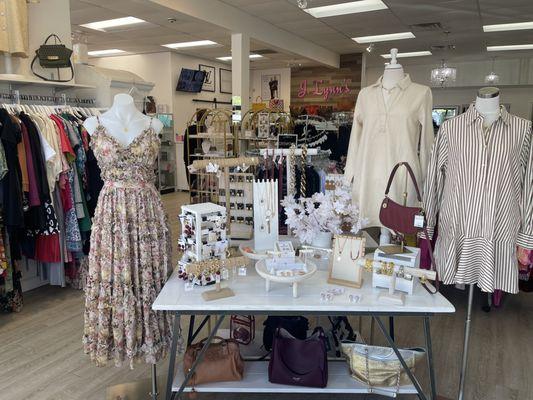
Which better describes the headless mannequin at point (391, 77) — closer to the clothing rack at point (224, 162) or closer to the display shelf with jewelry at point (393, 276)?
the clothing rack at point (224, 162)

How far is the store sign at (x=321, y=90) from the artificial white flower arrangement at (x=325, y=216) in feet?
30.3

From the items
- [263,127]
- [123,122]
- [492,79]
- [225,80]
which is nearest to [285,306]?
[123,122]

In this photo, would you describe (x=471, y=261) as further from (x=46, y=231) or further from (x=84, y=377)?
(x=46, y=231)

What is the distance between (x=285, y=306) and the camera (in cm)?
166

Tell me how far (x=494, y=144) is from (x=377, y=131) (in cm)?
68

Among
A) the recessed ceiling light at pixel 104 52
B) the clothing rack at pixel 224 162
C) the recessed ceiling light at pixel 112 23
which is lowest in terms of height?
the clothing rack at pixel 224 162

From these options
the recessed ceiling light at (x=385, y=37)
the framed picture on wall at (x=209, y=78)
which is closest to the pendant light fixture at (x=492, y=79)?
the recessed ceiling light at (x=385, y=37)

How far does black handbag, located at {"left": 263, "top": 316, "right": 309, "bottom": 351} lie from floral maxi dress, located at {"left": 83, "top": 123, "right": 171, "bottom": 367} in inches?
24.3

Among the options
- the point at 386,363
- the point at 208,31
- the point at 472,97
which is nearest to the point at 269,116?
the point at 208,31

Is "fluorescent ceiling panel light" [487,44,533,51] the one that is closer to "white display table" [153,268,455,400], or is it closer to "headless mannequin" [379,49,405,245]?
"headless mannequin" [379,49,405,245]

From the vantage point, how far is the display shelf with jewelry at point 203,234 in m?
1.92

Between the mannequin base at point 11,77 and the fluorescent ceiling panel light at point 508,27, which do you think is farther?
the fluorescent ceiling panel light at point 508,27

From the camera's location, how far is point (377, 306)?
1660 millimetres

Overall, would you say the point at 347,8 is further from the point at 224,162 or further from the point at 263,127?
the point at 224,162
